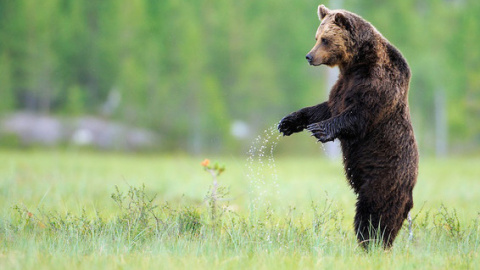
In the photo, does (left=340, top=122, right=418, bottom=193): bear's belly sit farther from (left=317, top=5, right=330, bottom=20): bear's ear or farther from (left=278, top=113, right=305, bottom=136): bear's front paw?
(left=317, top=5, right=330, bottom=20): bear's ear

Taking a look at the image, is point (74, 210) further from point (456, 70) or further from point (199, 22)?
point (456, 70)

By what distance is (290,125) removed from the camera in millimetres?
4832

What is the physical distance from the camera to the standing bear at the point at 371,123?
415 cm

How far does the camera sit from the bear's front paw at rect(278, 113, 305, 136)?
15.7 ft

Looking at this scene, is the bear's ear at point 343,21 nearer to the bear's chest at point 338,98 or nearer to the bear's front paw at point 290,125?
the bear's chest at point 338,98

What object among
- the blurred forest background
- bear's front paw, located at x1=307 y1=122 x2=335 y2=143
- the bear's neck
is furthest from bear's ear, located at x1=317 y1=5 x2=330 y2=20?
the blurred forest background

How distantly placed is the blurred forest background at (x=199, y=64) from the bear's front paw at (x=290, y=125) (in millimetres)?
16431

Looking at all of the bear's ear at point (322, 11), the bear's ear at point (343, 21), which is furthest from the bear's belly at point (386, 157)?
the bear's ear at point (322, 11)

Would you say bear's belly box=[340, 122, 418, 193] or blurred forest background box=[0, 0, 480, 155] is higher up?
blurred forest background box=[0, 0, 480, 155]

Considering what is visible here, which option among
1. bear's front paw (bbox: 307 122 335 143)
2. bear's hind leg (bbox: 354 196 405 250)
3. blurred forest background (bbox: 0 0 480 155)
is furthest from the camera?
blurred forest background (bbox: 0 0 480 155)

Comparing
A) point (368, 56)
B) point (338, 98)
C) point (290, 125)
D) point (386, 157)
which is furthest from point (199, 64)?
point (386, 157)

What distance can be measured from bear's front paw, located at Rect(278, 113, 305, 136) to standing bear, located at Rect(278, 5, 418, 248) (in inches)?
19.2

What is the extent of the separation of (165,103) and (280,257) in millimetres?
20041

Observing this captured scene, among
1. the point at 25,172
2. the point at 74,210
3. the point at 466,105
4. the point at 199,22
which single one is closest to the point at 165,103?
the point at 199,22
